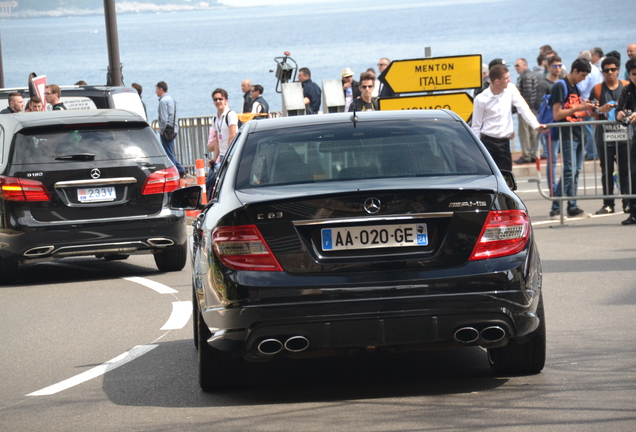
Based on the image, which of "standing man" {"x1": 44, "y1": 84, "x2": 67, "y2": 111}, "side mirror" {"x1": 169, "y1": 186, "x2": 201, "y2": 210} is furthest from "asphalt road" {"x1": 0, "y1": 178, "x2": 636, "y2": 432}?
"standing man" {"x1": 44, "y1": 84, "x2": 67, "y2": 111}

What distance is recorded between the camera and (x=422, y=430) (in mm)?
5352

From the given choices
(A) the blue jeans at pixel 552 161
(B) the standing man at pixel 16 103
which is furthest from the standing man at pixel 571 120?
(B) the standing man at pixel 16 103

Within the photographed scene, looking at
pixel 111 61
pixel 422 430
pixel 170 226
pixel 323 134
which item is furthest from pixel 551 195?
pixel 111 61

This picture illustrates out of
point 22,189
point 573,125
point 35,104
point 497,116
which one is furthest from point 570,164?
point 35,104

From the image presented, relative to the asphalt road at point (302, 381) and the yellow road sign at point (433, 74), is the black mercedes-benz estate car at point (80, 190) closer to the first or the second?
the asphalt road at point (302, 381)

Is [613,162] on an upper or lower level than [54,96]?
lower

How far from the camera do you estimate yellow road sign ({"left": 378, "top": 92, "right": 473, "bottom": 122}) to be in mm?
16250

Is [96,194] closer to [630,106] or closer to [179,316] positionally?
[179,316]

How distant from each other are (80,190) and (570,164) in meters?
6.48

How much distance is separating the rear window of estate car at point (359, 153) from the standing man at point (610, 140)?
8.30 meters

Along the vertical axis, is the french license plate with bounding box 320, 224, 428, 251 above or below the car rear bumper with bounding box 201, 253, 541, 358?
above

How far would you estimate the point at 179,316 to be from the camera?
30.2ft

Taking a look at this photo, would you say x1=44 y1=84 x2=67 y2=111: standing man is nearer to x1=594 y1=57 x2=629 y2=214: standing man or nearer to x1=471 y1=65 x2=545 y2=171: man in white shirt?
x1=471 y1=65 x2=545 y2=171: man in white shirt

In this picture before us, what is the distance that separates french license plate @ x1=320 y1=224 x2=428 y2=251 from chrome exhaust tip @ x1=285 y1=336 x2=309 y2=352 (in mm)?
459
